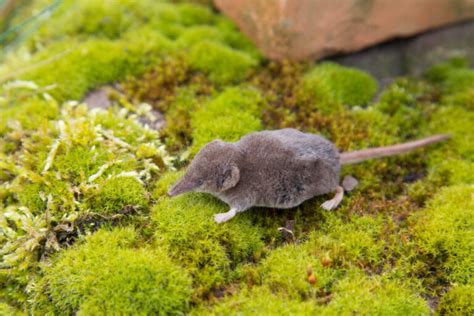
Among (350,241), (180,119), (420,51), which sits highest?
(180,119)

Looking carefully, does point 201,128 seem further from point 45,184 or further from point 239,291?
point 239,291

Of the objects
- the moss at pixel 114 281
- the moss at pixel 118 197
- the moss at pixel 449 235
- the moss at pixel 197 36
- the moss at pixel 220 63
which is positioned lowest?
the moss at pixel 449 235

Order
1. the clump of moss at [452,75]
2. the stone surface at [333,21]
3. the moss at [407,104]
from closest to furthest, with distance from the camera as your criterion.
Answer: the moss at [407,104], the stone surface at [333,21], the clump of moss at [452,75]

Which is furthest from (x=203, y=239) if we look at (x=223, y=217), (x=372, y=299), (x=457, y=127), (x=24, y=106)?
(x=457, y=127)

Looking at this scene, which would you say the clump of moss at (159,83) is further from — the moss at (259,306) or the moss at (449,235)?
the moss at (449,235)

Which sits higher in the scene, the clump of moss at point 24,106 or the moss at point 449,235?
the clump of moss at point 24,106

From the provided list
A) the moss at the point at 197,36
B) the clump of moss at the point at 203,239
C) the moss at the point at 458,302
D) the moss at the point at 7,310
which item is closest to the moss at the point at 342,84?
the moss at the point at 197,36

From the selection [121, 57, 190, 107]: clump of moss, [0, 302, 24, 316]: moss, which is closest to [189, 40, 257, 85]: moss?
[121, 57, 190, 107]: clump of moss

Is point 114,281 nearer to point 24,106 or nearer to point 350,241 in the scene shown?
point 350,241
